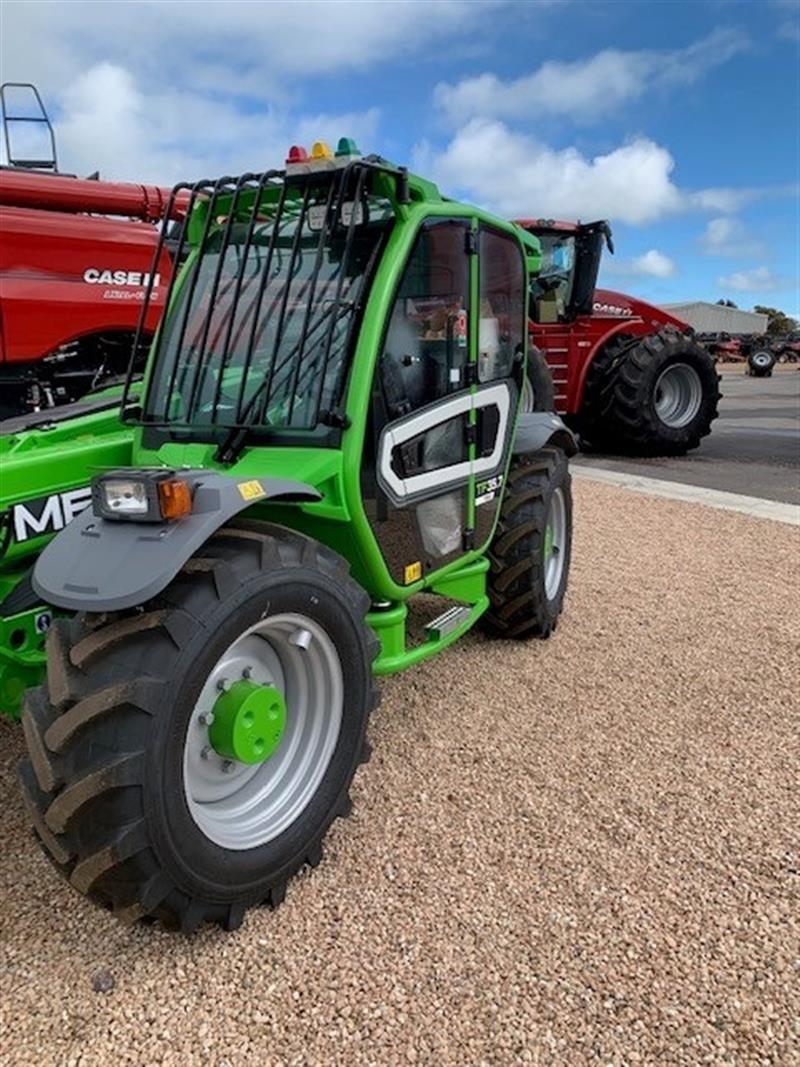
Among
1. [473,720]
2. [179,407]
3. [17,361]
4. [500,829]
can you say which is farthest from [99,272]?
[500,829]

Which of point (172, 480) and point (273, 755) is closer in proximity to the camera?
point (172, 480)

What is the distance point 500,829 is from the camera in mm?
2812

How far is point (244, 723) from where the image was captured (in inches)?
94.2

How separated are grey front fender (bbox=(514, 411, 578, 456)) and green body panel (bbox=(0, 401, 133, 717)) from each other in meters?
1.92

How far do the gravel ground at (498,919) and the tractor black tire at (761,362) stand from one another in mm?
30573

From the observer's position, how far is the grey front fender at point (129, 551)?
2098mm

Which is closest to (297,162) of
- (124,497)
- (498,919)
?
(124,497)

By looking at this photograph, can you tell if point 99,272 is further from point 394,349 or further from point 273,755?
point 273,755

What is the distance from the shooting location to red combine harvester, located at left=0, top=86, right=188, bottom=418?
18.8 ft

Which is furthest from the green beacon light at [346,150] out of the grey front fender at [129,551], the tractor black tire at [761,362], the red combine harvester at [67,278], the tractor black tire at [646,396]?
the tractor black tire at [761,362]

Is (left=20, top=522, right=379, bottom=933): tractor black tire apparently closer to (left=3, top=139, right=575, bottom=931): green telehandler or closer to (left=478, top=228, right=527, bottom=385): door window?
(left=3, top=139, right=575, bottom=931): green telehandler

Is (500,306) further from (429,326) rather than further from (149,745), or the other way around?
(149,745)

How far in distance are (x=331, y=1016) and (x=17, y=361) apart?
5003 millimetres

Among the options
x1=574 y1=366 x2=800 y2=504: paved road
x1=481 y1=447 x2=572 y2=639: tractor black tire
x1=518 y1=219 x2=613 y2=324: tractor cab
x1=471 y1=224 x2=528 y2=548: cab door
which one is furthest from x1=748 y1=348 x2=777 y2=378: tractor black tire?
x1=471 y1=224 x2=528 y2=548: cab door
